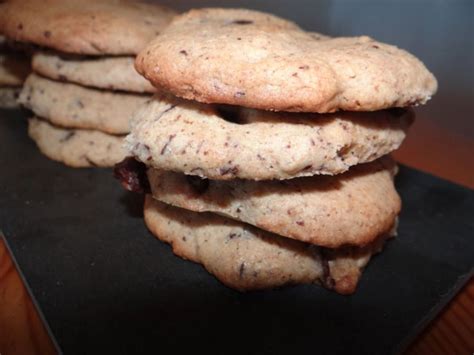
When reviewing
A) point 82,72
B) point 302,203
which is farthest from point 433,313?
point 82,72

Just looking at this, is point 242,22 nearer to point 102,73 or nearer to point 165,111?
point 165,111

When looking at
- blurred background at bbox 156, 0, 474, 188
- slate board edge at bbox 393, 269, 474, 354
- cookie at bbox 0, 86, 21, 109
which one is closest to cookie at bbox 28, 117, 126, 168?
cookie at bbox 0, 86, 21, 109

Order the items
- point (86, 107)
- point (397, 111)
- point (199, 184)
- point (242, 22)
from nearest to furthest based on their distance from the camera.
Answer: point (199, 184) < point (397, 111) < point (242, 22) < point (86, 107)

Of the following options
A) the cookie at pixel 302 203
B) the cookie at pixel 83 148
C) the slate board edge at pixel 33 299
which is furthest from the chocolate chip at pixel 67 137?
the cookie at pixel 302 203

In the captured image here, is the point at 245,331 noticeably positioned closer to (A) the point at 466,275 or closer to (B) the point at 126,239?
(B) the point at 126,239

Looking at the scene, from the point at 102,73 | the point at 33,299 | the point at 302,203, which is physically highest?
the point at 302,203

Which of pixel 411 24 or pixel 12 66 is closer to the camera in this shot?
pixel 12 66

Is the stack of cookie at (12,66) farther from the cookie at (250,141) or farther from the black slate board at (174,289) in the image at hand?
the cookie at (250,141)
